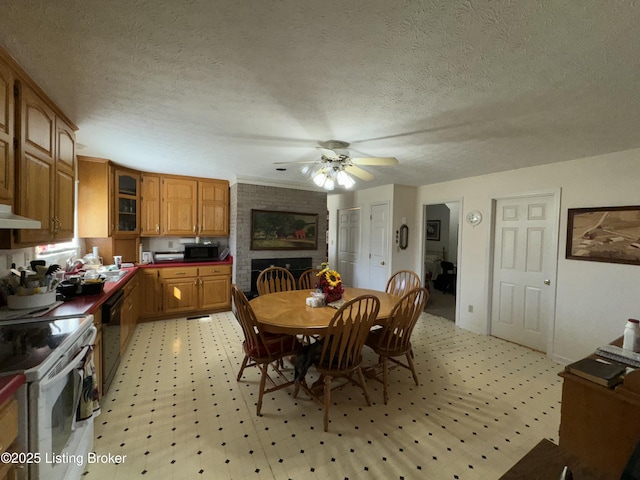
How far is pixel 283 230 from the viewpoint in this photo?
4.70 meters

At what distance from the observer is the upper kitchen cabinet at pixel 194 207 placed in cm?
426

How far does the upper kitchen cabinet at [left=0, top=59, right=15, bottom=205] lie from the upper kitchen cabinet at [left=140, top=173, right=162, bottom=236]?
8.97ft

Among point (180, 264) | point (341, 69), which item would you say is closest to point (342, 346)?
point (341, 69)

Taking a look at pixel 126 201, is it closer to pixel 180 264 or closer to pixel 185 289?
pixel 180 264

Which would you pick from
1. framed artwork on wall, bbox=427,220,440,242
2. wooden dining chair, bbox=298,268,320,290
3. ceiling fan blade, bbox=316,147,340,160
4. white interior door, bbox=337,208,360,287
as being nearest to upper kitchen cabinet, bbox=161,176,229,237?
wooden dining chair, bbox=298,268,320,290

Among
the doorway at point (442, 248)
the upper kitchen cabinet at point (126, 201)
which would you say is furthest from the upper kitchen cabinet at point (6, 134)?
the doorway at point (442, 248)

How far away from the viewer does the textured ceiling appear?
1.06m

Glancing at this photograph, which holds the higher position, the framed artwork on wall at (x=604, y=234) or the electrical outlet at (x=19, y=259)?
the framed artwork on wall at (x=604, y=234)

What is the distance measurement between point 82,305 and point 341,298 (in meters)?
2.16

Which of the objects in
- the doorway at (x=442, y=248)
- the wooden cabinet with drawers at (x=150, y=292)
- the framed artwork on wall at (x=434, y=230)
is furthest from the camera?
the framed artwork on wall at (x=434, y=230)

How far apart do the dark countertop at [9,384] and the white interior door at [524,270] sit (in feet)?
14.4

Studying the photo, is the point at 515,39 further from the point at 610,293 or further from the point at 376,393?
the point at 610,293

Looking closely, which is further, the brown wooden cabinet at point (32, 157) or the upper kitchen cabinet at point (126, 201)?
the upper kitchen cabinet at point (126, 201)

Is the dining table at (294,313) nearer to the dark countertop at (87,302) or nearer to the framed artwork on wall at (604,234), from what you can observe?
the dark countertop at (87,302)
